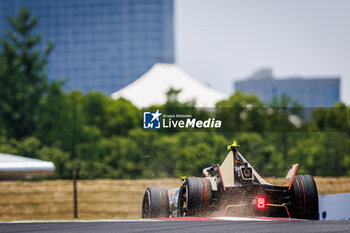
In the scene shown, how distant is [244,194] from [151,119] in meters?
5.63

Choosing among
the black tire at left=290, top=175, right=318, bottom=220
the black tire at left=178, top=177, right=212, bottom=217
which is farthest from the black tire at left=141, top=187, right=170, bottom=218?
the black tire at left=290, top=175, right=318, bottom=220

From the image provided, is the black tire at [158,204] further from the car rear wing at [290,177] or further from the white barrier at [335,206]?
the white barrier at [335,206]

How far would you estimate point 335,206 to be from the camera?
9883mm

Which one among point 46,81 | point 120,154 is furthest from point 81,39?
point 120,154

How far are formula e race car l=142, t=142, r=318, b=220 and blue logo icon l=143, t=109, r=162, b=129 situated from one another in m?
4.20

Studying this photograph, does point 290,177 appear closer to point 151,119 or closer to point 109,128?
point 151,119

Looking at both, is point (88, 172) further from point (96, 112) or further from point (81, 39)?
point (81, 39)

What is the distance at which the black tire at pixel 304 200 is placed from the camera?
8859mm

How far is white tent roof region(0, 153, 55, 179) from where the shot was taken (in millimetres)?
19359

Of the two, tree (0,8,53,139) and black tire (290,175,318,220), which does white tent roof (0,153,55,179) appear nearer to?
black tire (290,175,318,220)

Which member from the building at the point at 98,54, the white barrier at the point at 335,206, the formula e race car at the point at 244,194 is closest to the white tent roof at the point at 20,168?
the formula e race car at the point at 244,194

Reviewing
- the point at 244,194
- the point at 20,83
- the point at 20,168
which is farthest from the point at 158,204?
the point at 20,83

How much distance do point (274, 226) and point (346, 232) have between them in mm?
1020

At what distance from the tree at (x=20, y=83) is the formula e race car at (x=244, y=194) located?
49376mm
